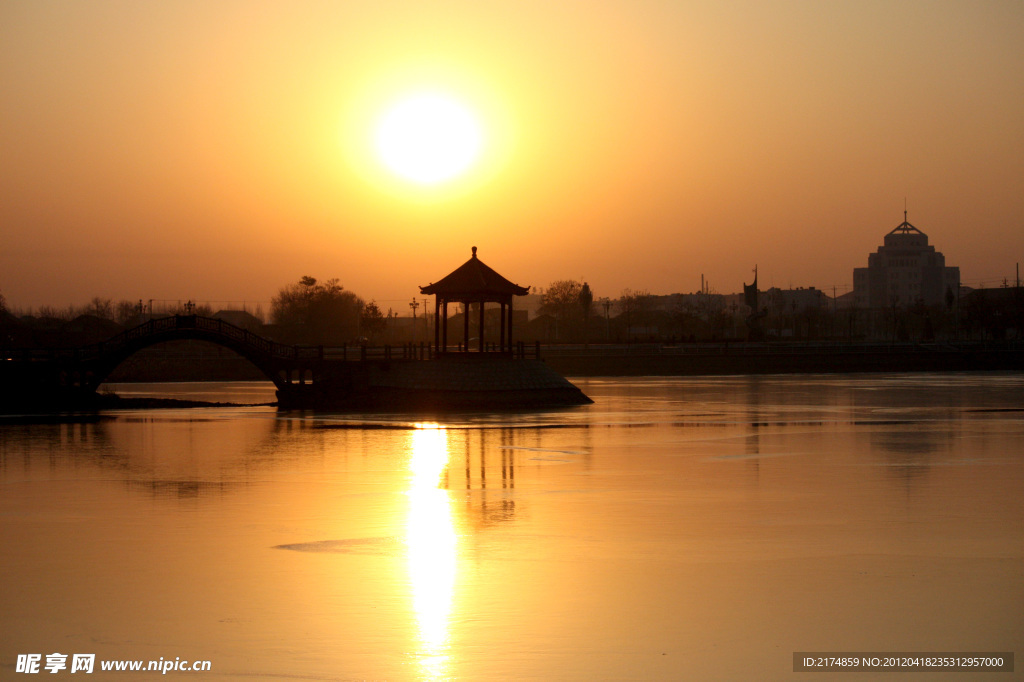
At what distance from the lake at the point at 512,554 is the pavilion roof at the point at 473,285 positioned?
14.7 metres

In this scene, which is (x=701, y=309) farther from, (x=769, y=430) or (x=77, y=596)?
(x=77, y=596)

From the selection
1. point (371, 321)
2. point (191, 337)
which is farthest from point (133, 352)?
point (371, 321)

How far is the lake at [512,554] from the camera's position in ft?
29.3

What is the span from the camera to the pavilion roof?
40.3 meters

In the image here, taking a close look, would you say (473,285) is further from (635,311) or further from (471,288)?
(635,311)

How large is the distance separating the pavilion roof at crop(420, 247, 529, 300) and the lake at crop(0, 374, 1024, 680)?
1469 centimetres

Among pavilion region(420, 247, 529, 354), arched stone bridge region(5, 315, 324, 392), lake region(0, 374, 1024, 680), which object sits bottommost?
lake region(0, 374, 1024, 680)

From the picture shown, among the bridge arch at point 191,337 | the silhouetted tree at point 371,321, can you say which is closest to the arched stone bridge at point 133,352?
the bridge arch at point 191,337

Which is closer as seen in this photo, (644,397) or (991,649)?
(991,649)

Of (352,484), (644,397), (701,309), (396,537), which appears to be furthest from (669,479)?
(701,309)

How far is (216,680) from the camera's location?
Result: 8.15m

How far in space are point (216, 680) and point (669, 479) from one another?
12.2 metres

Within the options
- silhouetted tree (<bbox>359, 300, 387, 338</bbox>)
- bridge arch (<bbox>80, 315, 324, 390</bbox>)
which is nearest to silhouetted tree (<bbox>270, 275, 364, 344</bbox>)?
silhouetted tree (<bbox>359, 300, 387, 338</bbox>)

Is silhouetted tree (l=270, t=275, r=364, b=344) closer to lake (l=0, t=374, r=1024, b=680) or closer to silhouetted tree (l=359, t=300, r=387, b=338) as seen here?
silhouetted tree (l=359, t=300, r=387, b=338)
